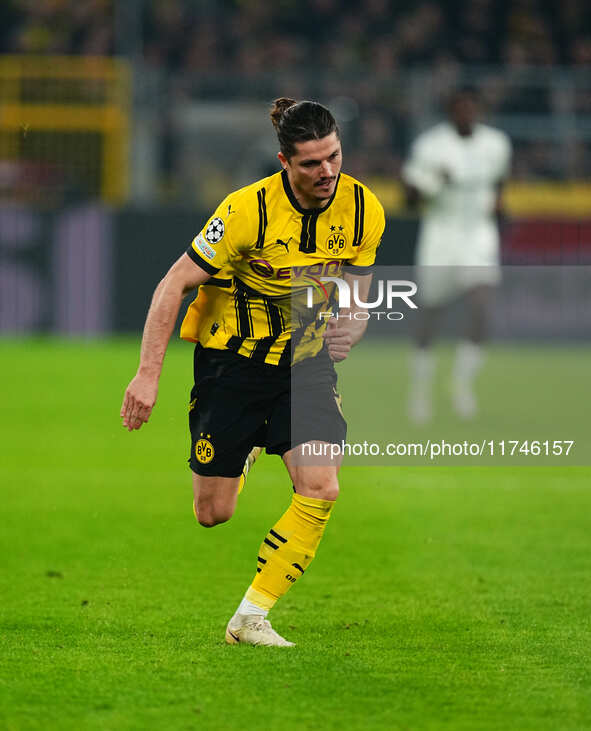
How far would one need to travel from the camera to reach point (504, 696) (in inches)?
162

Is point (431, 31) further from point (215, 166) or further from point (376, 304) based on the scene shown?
point (376, 304)

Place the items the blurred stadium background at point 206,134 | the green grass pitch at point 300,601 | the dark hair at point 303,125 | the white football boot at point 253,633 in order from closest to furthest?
the green grass pitch at point 300,601 → the dark hair at point 303,125 → the white football boot at point 253,633 → the blurred stadium background at point 206,134

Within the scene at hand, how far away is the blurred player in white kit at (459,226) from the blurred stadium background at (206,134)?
16.7ft

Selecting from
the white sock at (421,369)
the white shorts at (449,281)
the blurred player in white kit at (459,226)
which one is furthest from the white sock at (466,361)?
the white shorts at (449,281)

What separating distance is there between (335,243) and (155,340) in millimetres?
739

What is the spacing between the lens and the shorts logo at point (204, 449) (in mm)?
5008

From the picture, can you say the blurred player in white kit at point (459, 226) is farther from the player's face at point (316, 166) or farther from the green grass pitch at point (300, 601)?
the player's face at point (316, 166)

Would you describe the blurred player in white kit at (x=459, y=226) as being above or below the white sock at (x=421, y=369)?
above

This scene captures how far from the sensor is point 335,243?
4.90 m

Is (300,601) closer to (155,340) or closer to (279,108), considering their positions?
(155,340)

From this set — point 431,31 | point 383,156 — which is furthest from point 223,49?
point 383,156

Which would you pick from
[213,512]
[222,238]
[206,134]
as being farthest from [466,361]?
[206,134]

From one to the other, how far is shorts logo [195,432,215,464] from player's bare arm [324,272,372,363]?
534 mm

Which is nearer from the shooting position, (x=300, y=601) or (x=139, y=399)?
(x=139, y=399)
